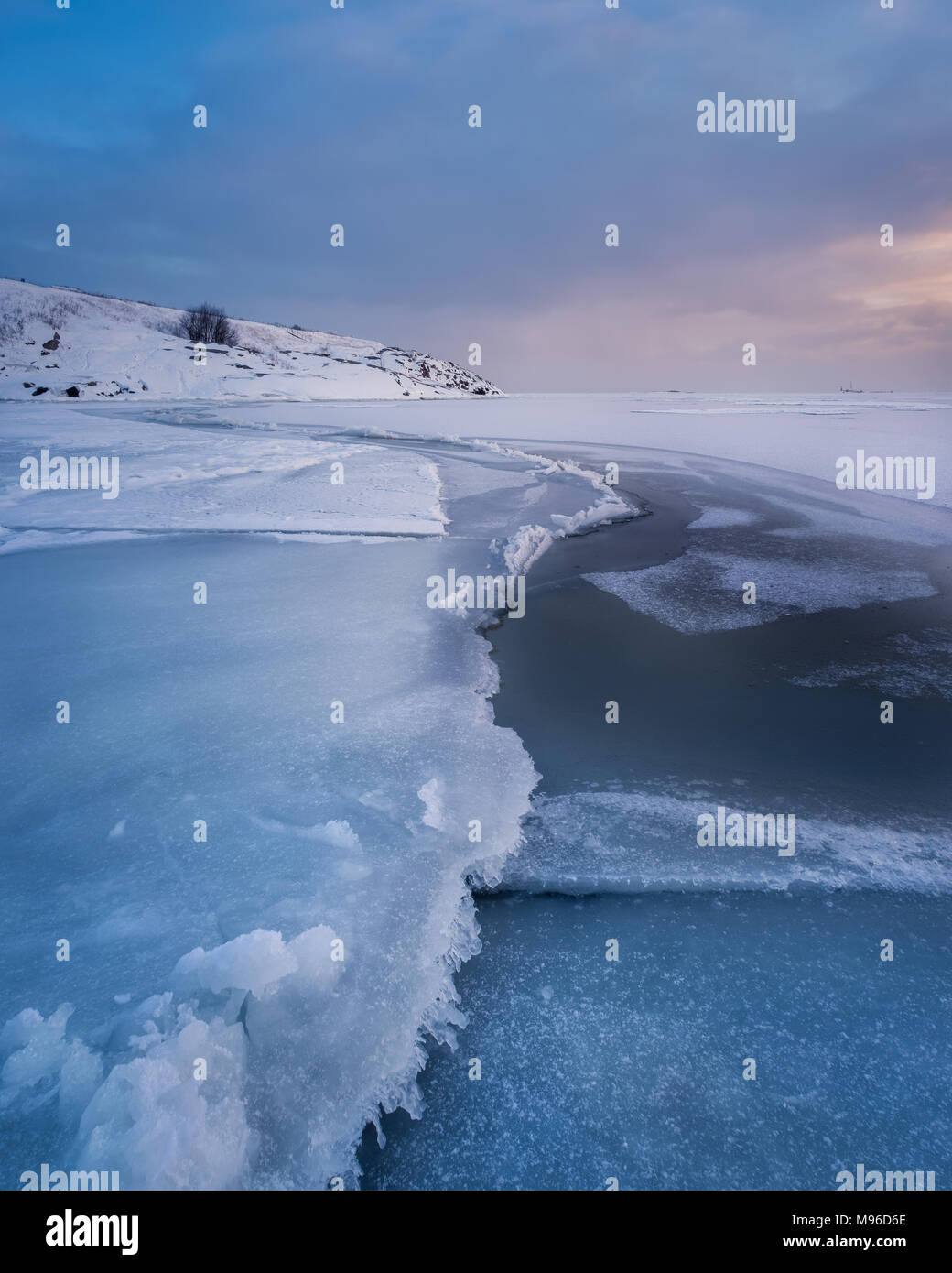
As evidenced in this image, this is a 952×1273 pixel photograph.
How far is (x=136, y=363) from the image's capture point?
34.5 meters

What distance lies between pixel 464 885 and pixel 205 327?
59.9 metres

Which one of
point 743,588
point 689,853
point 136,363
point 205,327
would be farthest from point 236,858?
point 205,327

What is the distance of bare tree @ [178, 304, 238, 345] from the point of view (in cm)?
5125

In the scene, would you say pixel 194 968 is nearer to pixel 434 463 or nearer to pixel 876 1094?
pixel 876 1094

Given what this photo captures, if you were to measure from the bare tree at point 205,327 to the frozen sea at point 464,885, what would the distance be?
5446 centimetres

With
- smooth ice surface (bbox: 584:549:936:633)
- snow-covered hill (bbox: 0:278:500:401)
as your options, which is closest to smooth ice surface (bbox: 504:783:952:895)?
smooth ice surface (bbox: 584:549:936:633)

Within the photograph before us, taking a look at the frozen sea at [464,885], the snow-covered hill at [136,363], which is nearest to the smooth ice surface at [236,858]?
the frozen sea at [464,885]

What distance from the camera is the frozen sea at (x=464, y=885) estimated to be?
1490 millimetres

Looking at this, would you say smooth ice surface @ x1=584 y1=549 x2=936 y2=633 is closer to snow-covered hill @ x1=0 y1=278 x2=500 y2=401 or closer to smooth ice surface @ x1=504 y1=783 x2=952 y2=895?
smooth ice surface @ x1=504 y1=783 x2=952 y2=895

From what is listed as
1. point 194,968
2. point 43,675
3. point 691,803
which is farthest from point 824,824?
point 43,675

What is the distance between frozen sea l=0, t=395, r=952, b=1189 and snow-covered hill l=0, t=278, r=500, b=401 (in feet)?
97.4

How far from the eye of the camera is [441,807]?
248cm
